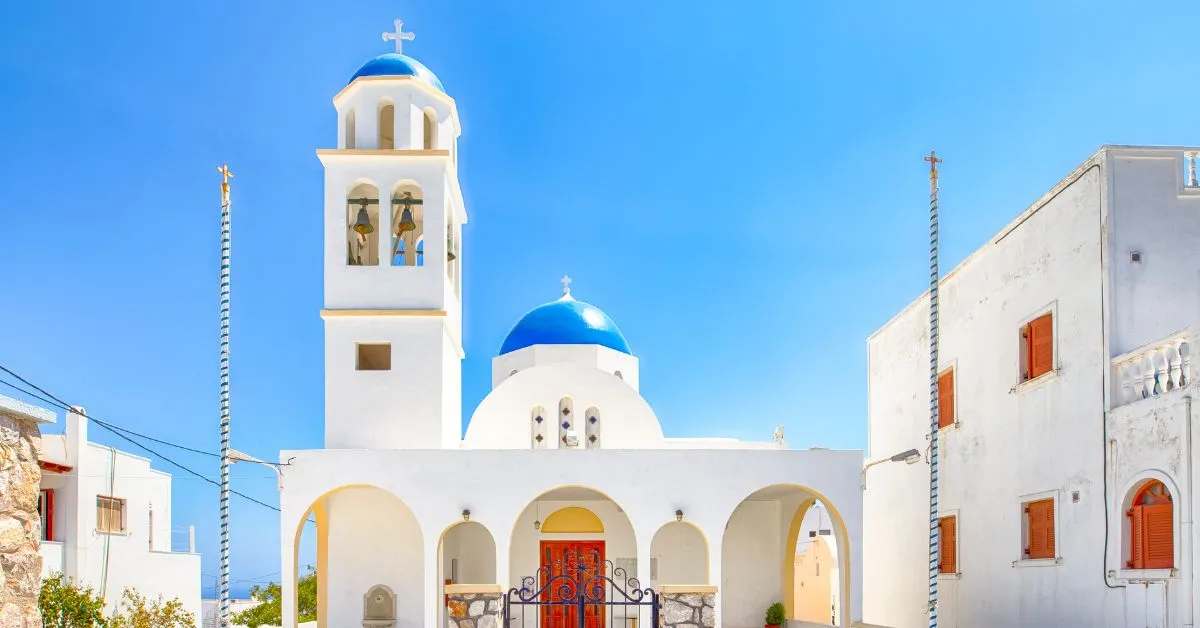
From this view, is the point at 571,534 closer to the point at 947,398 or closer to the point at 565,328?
the point at 565,328

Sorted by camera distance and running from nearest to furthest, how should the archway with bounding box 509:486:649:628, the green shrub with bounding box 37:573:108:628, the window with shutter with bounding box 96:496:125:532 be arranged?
the green shrub with bounding box 37:573:108:628
the archway with bounding box 509:486:649:628
the window with shutter with bounding box 96:496:125:532

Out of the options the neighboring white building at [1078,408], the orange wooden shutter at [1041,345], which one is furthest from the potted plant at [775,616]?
the orange wooden shutter at [1041,345]

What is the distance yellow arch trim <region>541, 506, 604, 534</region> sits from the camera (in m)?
20.2

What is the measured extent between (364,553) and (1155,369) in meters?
11.7

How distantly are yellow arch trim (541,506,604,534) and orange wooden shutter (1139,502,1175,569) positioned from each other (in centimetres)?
1005

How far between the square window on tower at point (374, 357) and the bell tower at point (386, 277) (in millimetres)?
19

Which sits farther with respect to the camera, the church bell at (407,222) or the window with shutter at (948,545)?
the window with shutter at (948,545)

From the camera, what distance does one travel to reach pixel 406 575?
17750 millimetres

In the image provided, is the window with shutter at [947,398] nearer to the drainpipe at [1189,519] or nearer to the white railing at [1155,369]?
A: the white railing at [1155,369]

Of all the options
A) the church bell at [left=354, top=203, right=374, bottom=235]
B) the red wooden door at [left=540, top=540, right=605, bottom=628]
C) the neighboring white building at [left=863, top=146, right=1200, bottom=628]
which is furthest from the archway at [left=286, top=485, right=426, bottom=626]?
the neighboring white building at [left=863, top=146, right=1200, bottom=628]

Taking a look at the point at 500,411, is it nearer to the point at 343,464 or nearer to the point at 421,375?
the point at 421,375

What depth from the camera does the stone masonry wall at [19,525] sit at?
6.02 m

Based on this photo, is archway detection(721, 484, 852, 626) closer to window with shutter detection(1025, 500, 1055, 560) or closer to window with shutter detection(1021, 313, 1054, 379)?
window with shutter detection(1025, 500, 1055, 560)

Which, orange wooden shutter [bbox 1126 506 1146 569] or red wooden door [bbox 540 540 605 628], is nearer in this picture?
orange wooden shutter [bbox 1126 506 1146 569]
